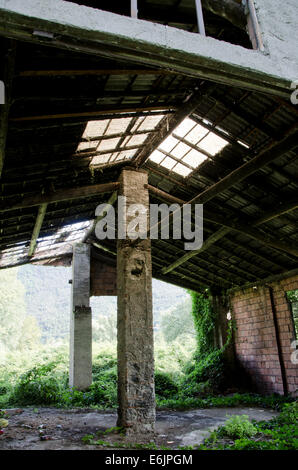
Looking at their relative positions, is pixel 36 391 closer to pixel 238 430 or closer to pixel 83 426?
pixel 83 426

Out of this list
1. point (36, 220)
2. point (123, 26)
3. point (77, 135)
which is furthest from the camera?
point (36, 220)

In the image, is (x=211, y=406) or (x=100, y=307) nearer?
(x=211, y=406)

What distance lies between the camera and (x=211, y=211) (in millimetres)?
9672

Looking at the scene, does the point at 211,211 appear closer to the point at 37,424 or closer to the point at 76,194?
the point at 76,194

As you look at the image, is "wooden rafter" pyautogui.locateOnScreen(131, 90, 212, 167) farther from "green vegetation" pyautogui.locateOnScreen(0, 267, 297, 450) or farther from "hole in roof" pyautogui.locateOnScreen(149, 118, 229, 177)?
"green vegetation" pyautogui.locateOnScreen(0, 267, 297, 450)

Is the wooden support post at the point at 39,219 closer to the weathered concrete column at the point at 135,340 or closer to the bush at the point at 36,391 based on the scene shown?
the weathered concrete column at the point at 135,340

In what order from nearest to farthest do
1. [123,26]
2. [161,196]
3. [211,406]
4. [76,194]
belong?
[123,26]
[76,194]
[161,196]
[211,406]

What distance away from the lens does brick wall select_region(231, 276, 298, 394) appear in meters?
11.6

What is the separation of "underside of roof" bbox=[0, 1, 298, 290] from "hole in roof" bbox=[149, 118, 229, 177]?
3 cm

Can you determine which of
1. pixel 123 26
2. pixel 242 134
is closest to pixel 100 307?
pixel 242 134

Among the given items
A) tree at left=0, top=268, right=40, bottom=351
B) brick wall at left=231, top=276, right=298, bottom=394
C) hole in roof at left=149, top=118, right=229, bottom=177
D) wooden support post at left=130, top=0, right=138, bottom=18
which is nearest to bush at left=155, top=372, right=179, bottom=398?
brick wall at left=231, top=276, right=298, bottom=394

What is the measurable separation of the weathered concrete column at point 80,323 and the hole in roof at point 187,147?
7156 mm

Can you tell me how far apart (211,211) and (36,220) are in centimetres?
493

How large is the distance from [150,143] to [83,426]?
22.0 feet
